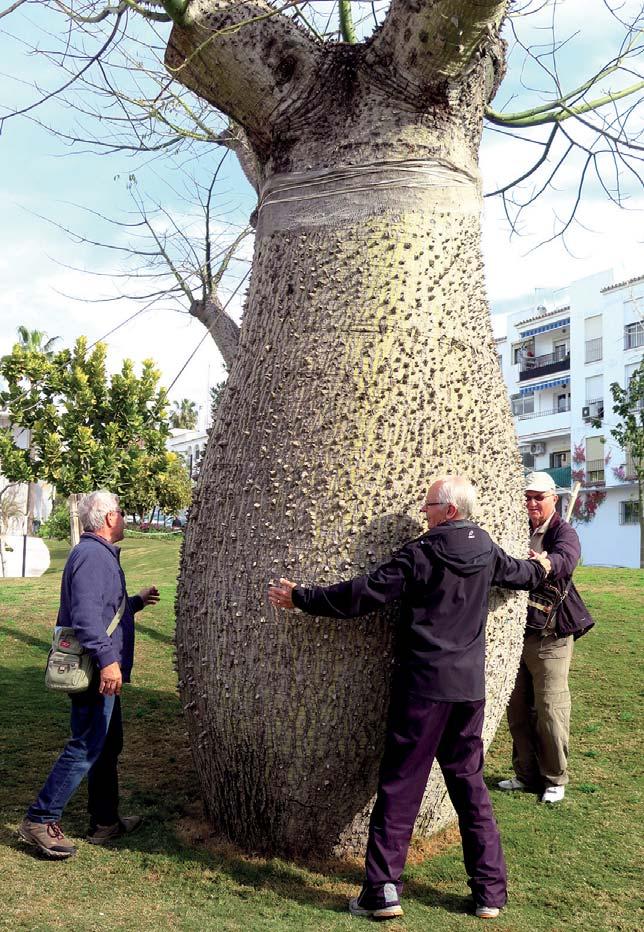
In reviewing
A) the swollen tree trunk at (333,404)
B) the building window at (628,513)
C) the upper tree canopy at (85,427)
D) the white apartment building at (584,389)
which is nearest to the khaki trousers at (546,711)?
the swollen tree trunk at (333,404)

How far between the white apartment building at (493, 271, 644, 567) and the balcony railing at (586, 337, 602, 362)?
0.04 meters

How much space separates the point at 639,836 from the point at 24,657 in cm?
572

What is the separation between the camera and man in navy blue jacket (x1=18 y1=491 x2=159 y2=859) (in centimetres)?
375

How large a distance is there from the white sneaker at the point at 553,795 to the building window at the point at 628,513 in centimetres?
3158

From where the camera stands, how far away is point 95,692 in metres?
3.88

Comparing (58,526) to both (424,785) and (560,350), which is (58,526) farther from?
(424,785)

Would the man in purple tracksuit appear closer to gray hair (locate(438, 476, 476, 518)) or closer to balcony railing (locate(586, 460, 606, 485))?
gray hair (locate(438, 476, 476, 518))

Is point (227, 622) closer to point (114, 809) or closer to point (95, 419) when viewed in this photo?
point (114, 809)

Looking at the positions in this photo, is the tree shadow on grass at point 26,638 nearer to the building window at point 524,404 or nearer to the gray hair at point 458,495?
the gray hair at point 458,495

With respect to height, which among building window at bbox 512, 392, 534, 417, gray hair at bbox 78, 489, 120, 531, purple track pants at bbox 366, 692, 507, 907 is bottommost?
purple track pants at bbox 366, 692, 507, 907

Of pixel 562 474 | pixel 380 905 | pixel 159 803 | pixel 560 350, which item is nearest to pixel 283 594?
pixel 380 905

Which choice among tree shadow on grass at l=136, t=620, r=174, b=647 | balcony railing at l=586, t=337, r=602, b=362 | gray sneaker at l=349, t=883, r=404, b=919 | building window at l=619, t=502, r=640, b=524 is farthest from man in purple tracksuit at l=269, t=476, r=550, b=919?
balcony railing at l=586, t=337, r=602, b=362

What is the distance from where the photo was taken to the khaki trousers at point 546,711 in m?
4.62

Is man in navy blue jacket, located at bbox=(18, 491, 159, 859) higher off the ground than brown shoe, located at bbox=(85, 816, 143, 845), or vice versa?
man in navy blue jacket, located at bbox=(18, 491, 159, 859)
